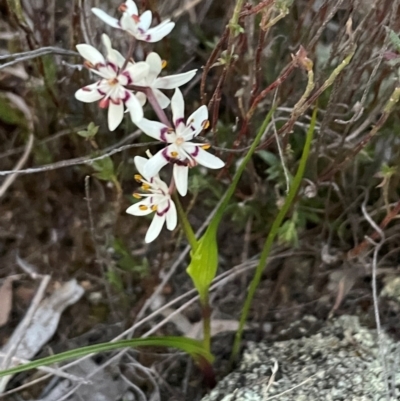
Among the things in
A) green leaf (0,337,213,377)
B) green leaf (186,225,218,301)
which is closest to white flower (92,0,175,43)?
green leaf (186,225,218,301)

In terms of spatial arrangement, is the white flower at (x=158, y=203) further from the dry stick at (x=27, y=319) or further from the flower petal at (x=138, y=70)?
the dry stick at (x=27, y=319)

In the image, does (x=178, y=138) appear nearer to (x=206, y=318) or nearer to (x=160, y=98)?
(x=160, y=98)

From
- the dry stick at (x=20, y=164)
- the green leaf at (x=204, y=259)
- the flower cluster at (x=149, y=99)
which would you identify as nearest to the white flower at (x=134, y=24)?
the flower cluster at (x=149, y=99)

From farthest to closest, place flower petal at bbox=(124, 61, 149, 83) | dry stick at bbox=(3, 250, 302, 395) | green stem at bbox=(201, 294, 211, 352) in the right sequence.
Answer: dry stick at bbox=(3, 250, 302, 395)
green stem at bbox=(201, 294, 211, 352)
flower petal at bbox=(124, 61, 149, 83)

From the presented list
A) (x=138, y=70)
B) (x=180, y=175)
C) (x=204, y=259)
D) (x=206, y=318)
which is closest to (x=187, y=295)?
(x=206, y=318)

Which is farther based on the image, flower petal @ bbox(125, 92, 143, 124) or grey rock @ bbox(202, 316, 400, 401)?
grey rock @ bbox(202, 316, 400, 401)

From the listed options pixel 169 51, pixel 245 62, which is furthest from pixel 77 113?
pixel 245 62

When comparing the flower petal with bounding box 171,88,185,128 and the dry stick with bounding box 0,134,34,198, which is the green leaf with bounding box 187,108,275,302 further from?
the dry stick with bounding box 0,134,34,198
